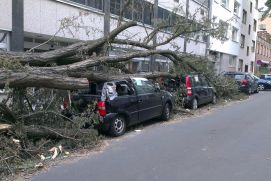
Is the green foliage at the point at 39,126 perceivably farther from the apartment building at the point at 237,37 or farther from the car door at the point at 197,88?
the apartment building at the point at 237,37

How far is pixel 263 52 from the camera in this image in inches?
2562

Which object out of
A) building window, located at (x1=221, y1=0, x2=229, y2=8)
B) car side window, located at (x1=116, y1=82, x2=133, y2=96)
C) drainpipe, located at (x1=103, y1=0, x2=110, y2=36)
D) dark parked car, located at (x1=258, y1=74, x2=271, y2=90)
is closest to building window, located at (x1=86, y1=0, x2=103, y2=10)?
drainpipe, located at (x1=103, y1=0, x2=110, y2=36)

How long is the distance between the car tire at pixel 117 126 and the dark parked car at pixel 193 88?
5413 mm

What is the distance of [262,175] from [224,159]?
3.80ft

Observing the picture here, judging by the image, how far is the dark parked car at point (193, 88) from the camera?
51.6ft

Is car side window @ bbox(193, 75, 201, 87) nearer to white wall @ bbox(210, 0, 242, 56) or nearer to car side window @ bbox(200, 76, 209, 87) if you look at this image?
car side window @ bbox(200, 76, 209, 87)

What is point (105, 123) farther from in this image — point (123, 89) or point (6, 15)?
point (6, 15)

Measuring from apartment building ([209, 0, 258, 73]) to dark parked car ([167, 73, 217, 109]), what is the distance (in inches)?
772

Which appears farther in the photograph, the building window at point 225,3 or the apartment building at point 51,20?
the building window at point 225,3

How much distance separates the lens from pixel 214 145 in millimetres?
9148

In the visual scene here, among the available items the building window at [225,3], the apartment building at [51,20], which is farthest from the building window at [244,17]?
the apartment building at [51,20]

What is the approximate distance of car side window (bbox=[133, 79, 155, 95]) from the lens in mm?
11382

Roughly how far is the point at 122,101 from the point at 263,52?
5860 centimetres

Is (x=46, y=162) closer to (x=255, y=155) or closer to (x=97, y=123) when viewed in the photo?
(x=97, y=123)
